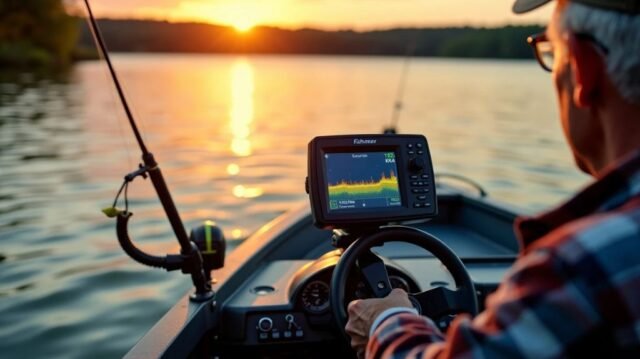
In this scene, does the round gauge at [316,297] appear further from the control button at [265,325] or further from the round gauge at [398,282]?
the round gauge at [398,282]

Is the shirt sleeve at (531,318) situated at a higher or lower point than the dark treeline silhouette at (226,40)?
lower

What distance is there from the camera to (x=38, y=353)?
→ 14.8 feet

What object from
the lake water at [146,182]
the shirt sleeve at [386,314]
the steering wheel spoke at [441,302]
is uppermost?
the shirt sleeve at [386,314]

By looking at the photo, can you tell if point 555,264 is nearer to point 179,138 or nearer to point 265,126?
point 179,138

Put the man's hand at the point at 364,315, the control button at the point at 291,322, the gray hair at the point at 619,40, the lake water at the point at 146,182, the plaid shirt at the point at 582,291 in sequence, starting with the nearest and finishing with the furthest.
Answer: the plaid shirt at the point at 582,291 → the gray hair at the point at 619,40 → the man's hand at the point at 364,315 → the control button at the point at 291,322 → the lake water at the point at 146,182

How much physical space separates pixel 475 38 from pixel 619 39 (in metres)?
67.7

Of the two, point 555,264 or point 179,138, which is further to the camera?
point 179,138

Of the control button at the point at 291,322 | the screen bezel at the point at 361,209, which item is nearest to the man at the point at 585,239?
the screen bezel at the point at 361,209

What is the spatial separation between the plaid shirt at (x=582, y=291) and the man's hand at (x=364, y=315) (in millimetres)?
566

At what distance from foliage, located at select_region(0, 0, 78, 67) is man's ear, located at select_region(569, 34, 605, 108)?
5265 cm

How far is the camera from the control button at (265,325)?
2766 mm

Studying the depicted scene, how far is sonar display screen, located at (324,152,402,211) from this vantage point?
7.24 ft

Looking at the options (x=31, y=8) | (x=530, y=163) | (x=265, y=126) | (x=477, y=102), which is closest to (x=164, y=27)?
(x=31, y=8)

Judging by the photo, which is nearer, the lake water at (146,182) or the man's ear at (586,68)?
the man's ear at (586,68)
